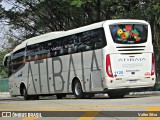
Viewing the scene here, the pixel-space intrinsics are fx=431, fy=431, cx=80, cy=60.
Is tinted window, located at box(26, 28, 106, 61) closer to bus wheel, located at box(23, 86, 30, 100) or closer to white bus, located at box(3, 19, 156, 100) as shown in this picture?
white bus, located at box(3, 19, 156, 100)

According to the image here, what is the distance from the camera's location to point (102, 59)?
2058 cm

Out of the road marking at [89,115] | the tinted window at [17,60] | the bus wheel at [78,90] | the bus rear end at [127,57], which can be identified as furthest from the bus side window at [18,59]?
the road marking at [89,115]

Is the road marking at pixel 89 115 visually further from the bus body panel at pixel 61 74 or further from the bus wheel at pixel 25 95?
the bus wheel at pixel 25 95

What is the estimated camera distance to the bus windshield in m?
20.8

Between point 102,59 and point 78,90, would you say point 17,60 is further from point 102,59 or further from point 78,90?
point 102,59

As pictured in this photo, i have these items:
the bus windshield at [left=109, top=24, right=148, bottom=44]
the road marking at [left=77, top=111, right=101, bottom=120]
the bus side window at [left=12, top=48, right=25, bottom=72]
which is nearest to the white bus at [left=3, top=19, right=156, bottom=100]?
the bus windshield at [left=109, top=24, right=148, bottom=44]

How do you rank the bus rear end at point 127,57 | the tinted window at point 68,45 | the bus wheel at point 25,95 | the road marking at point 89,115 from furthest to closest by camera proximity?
the bus wheel at point 25,95, the tinted window at point 68,45, the bus rear end at point 127,57, the road marking at point 89,115

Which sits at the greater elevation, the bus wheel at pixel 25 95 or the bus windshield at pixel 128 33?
the bus windshield at pixel 128 33

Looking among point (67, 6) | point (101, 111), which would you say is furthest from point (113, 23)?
point (67, 6)

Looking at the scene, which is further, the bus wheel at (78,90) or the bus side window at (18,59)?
the bus side window at (18,59)

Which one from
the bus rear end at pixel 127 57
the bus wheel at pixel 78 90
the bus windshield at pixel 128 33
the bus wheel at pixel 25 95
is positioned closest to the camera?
the bus rear end at pixel 127 57

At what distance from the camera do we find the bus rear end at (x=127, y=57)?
2053 centimetres

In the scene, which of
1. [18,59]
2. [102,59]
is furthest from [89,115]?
[18,59]

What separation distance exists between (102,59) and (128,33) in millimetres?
1849
